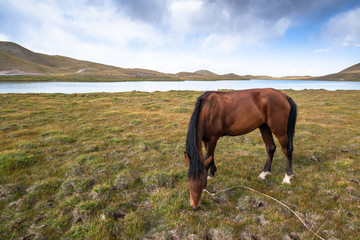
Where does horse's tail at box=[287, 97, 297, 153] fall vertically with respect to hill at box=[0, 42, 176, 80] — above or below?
below

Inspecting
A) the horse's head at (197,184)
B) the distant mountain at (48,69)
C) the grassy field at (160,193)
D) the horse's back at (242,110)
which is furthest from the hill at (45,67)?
the horse's head at (197,184)

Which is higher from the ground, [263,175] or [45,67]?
[45,67]

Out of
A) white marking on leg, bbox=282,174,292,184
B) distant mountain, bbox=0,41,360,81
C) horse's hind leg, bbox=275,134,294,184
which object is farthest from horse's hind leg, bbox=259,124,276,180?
distant mountain, bbox=0,41,360,81

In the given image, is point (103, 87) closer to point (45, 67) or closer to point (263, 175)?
point (263, 175)

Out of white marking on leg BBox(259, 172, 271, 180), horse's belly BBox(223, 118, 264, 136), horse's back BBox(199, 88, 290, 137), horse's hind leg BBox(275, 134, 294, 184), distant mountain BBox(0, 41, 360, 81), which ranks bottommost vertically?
white marking on leg BBox(259, 172, 271, 180)

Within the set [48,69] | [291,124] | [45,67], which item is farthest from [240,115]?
[45,67]

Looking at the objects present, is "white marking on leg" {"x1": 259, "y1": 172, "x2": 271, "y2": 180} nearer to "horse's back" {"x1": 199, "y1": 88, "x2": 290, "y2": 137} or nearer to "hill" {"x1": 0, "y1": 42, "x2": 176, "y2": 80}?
"horse's back" {"x1": 199, "y1": 88, "x2": 290, "y2": 137}

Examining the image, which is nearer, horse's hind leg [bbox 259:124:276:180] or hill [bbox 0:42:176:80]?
horse's hind leg [bbox 259:124:276:180]

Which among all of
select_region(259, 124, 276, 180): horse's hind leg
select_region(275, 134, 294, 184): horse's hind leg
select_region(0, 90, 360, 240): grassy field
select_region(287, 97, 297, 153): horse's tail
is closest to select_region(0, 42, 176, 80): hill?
select_region(0, 90, 360, 240): grassy field

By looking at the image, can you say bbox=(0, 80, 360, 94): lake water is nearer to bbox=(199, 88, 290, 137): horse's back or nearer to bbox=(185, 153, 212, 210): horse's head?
bbox=(199, 88, 290, 137): horse's back

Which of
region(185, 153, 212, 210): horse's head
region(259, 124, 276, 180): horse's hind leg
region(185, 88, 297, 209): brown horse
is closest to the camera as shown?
region(185, 153, 212, 210): horse's head

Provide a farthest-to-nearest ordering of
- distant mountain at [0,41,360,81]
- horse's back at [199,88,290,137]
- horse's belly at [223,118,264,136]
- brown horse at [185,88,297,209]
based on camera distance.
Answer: distant mountain at [0,41,360,81]
horse's belly at [223,118,264,136]
horse's back at [199,88,290,137]
brown horse at [185,88,297,209]

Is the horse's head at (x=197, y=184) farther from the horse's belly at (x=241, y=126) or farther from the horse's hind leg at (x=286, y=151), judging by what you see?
the horse's hind leg at (x=286, y=151)

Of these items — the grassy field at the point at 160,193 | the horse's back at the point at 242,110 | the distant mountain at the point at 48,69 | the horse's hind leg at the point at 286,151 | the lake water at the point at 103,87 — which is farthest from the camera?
the distant mountain at the point at 48,69
